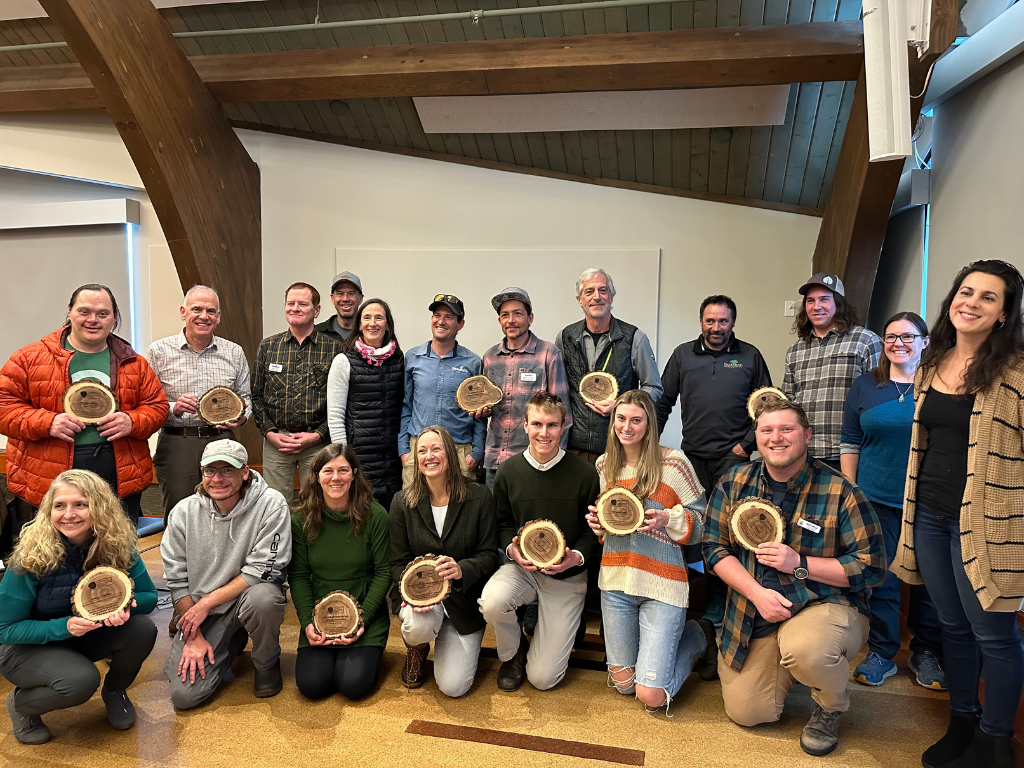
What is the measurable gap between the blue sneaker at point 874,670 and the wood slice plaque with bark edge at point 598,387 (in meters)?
1.51

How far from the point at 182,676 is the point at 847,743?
7.88 feet

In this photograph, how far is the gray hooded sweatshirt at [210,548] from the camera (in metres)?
2.62

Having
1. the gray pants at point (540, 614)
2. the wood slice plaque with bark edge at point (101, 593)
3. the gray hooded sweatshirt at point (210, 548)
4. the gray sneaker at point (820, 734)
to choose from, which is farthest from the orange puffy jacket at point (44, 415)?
the gray sneaker at point (820, 734)

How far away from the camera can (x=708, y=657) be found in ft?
9.21

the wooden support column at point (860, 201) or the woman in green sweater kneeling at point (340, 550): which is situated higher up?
the wooden support column at point (860, 201)

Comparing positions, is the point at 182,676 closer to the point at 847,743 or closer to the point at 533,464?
the point at 533,464

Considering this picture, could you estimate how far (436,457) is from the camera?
8.81 ft

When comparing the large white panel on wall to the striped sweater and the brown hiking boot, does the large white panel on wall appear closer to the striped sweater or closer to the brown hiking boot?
the striped sweater

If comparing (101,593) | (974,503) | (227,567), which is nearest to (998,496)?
(974,503)

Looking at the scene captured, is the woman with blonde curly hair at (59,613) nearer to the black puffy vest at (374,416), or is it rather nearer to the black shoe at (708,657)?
the black puffy vest at (374,416)

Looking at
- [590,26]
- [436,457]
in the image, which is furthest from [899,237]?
[436,457]

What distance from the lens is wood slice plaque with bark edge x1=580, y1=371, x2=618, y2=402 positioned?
3.16 metres

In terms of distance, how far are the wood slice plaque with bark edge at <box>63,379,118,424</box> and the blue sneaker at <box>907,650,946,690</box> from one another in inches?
138

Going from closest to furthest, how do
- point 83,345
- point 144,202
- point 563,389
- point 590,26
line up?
point 83,345 → point 563,389 → point 590,26 → point 144,202
